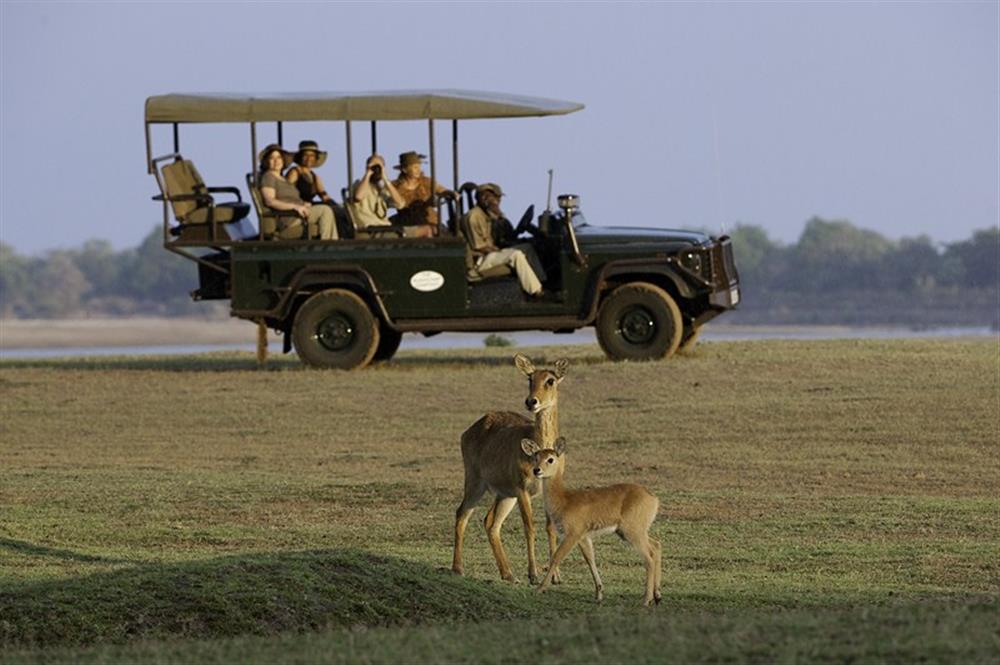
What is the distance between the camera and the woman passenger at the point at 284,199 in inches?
974

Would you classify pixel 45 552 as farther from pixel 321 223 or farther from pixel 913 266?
pixel 913 266

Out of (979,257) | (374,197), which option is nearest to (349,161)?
(374,197)

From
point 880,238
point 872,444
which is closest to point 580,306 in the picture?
point 872,444

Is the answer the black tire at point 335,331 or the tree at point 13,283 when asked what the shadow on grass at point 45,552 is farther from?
the tree at point 13,283

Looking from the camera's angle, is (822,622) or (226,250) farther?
(226,250)

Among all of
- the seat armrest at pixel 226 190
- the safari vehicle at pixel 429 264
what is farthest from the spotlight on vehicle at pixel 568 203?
the seat armrest at pixel 226 190

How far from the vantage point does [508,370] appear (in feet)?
84.4

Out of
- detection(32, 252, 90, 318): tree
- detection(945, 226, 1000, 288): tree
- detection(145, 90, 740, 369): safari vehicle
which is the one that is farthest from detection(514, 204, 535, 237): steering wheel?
detection(32, 252, 90, 318): tree

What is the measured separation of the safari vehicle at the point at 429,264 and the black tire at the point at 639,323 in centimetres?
2

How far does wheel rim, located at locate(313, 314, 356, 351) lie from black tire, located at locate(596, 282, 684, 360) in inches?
120

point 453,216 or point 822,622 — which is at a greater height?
point 453,216

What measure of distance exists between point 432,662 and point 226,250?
1793 centimetres

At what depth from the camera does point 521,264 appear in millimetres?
24516

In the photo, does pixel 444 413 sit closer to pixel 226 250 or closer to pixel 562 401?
pixel 562 401
